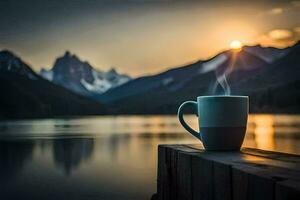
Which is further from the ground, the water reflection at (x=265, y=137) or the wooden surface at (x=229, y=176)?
the wooden surface at (x=229, y=176)

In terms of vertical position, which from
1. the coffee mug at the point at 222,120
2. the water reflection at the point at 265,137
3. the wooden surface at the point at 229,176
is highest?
the coffee mug at the point at 222,120

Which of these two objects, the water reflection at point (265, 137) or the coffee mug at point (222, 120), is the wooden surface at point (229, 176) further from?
the water reflection at point (265, 137)

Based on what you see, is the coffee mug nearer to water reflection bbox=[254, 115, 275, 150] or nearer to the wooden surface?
the wooden surface

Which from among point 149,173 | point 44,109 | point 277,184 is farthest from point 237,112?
point 44,109

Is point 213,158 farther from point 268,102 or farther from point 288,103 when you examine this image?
point 268,102

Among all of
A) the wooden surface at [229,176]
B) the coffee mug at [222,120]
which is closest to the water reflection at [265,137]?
the wooden surface at [229,176]

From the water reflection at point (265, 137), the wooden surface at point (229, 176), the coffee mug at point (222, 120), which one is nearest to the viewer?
the wooden surface at point (229, 176)

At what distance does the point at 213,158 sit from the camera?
2.26 meters

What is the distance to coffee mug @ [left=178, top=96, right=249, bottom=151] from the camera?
2533mm

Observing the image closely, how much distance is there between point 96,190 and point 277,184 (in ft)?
41.3

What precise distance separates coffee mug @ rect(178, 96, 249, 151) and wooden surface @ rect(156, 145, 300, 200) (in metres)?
0.11

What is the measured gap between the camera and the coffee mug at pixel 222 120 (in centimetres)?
253

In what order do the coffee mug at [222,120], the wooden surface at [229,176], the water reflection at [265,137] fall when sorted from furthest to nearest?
the water reflection at [265,137]
the coffee mug at [222,120]
the wooden surface at [229,176]

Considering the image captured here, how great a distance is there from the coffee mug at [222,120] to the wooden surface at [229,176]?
0.11 meters
